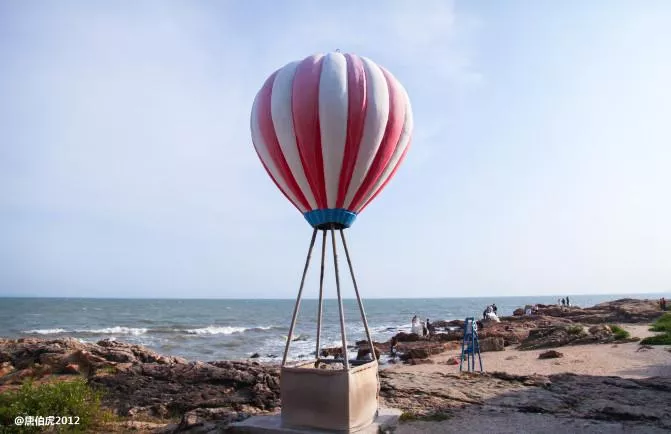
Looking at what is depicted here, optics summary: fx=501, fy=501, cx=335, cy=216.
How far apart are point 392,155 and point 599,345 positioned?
16096 mm

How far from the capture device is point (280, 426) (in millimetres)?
7086

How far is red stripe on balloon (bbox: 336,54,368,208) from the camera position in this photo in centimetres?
719

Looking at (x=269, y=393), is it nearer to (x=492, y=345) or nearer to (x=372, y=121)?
(x=372, y=121)

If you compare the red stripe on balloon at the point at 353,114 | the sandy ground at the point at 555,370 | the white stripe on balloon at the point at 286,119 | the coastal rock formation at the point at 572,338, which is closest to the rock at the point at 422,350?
the sandy ground at the point at 555,370

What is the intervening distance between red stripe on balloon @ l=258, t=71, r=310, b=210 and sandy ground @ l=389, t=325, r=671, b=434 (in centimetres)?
401

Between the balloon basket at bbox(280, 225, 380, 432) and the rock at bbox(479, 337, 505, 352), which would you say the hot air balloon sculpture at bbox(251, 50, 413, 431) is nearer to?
the balloon basket at bbox(280, 225, 380, 432)

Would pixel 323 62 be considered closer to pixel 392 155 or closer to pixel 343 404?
pixel 392 155

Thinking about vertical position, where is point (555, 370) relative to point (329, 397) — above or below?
below

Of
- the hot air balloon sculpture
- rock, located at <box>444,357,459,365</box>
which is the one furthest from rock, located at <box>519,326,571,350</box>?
the hot air balloon sculpture

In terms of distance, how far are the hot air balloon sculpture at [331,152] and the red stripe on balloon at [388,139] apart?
0.02 m

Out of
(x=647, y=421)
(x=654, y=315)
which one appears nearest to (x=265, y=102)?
(x=647, y=421)

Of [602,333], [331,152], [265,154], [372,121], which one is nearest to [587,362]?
[602,333]

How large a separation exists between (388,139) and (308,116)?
4.29ft

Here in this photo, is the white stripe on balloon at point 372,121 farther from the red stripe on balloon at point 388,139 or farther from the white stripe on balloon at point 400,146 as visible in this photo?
A: the white stripe on balloon at point 400,146
